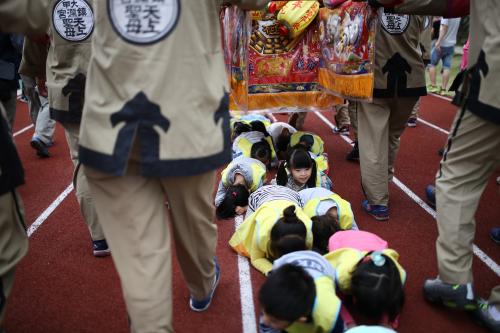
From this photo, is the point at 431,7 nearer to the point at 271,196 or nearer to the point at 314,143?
the point at 271,196

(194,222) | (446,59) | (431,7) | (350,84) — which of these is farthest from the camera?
(446,59)

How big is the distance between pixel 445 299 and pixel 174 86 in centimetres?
192

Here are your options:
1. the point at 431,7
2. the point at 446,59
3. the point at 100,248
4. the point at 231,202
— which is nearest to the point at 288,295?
the point at 100,248

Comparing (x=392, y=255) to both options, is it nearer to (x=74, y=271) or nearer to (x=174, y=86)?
(x=174, y=86)

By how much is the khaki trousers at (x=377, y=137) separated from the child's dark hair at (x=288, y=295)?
182 centimetres

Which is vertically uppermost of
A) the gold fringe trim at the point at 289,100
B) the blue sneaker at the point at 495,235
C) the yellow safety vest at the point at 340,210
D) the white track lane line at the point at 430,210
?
the gold fringe trim at the point at 289,100

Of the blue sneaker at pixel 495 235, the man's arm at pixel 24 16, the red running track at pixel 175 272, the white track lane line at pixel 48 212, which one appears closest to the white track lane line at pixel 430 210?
the red running track at pixel 175 272

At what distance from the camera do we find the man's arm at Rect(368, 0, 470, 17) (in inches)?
105

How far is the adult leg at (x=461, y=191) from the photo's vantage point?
7.26 feet

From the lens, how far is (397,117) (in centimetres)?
366

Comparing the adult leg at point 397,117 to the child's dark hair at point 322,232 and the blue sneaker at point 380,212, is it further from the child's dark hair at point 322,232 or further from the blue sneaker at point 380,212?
the child's dark hair at point 322,232

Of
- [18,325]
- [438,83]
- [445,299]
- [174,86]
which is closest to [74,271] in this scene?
[18,325]

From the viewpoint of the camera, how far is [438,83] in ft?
38.1

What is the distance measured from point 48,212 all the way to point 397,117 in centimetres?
322
